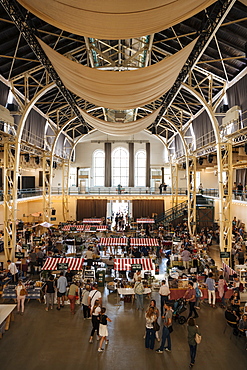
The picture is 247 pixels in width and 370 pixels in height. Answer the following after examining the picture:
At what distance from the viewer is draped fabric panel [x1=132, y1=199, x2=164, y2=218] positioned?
25500mm

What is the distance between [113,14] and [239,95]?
917 cm

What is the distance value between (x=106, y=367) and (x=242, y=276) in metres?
5.50

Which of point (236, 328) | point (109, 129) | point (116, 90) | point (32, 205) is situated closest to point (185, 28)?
point (109, 129)

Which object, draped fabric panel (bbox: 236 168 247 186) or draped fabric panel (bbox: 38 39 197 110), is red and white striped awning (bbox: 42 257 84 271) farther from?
draped fabric panel (bbox: 236 168 247 186)

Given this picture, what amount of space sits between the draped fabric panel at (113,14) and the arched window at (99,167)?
24.2 m

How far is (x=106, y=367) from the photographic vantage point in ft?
16.6

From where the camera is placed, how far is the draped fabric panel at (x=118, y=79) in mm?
6207

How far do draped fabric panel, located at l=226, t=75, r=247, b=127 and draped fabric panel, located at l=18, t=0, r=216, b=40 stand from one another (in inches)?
297

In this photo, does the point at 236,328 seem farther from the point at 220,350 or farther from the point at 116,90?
the point at 116,90

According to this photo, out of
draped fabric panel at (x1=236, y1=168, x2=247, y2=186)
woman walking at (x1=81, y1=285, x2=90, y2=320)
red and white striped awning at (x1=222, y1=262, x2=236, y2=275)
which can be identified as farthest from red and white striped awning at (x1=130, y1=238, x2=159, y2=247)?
draped fabric panel at (x1=236, y1=168, x2=247, y2=186)

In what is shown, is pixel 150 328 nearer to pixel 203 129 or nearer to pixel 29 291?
pixel 29 291

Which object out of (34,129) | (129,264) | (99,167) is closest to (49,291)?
(129,264)

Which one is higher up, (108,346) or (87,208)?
(87,208)

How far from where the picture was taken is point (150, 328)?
5520mm
